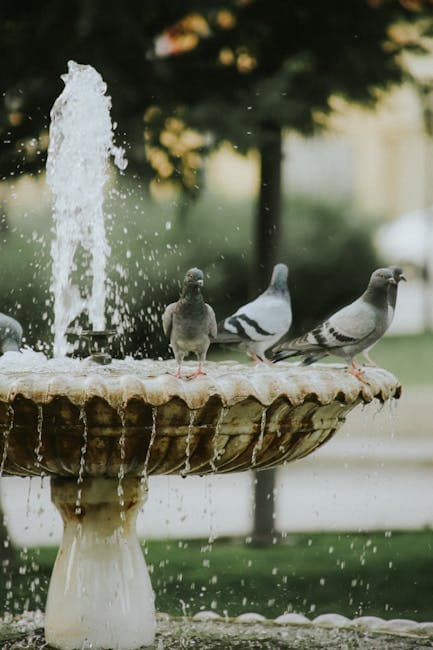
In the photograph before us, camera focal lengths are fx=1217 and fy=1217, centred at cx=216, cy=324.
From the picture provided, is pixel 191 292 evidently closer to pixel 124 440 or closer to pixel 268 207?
pixel 124 440

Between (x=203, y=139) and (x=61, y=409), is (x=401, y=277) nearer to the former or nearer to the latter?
(x=61, y=409)

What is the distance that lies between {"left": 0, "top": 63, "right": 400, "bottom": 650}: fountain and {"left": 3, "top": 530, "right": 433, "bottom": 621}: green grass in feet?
5.57

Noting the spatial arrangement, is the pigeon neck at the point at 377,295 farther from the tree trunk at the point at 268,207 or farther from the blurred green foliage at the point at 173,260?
the blurred green foliage at the point at 173,260

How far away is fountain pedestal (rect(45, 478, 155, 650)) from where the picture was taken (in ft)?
12.3

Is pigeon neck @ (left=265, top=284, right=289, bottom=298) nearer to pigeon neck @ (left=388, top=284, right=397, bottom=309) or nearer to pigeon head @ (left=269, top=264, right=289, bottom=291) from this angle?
pigeon head @ (left=269, top=264, right=289, bottom=291)

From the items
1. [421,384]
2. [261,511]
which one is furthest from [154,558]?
[421,384]

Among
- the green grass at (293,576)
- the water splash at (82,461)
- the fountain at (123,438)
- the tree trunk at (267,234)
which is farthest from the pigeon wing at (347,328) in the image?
the tree trunk at (267,234)

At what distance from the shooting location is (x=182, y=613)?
18.5 ft

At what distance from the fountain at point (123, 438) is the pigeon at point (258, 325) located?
0.67ft

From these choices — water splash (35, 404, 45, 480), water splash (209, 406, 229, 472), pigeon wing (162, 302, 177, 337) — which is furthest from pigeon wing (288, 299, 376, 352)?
water splash (35, 404, 45, 480)

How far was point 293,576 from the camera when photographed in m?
6.38

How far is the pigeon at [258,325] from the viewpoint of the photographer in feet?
14.7

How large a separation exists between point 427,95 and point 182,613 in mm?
3848

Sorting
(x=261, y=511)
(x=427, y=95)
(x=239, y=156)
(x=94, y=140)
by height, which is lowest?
(x=261, y=511)
